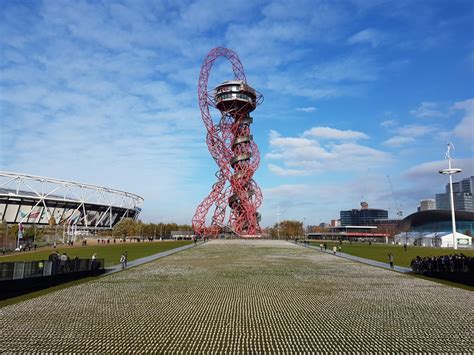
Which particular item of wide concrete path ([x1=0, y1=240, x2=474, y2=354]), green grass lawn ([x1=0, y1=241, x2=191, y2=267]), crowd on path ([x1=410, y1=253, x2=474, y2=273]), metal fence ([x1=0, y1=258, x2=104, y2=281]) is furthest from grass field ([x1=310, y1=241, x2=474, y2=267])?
metal fence ([x1=0, y1=258, x2=104, y2=281])

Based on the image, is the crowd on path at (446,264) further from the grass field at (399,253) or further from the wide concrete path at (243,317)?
the grass field at (399,253)

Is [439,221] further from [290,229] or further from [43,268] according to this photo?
[43,268]

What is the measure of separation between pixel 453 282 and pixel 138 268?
18300 mm

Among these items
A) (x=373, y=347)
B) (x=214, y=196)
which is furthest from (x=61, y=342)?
(x=214, y=196)

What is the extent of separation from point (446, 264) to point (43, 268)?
2053cm

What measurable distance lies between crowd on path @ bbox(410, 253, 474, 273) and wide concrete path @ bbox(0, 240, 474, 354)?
2.26 m

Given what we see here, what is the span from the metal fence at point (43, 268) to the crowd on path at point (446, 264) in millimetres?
18877

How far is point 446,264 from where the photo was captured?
21.0m

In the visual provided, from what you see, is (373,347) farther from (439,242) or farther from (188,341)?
(439,242)

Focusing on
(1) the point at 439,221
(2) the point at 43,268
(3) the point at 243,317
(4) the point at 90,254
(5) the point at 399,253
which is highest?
(1) the point at 439,221

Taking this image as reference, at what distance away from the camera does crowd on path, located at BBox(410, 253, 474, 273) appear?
19600 mm

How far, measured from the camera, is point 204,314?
12.1 m

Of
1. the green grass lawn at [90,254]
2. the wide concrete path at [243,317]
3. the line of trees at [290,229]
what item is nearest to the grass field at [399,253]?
the wide concrete path at [243,317]

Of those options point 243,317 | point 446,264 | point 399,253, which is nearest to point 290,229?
point 399,253
